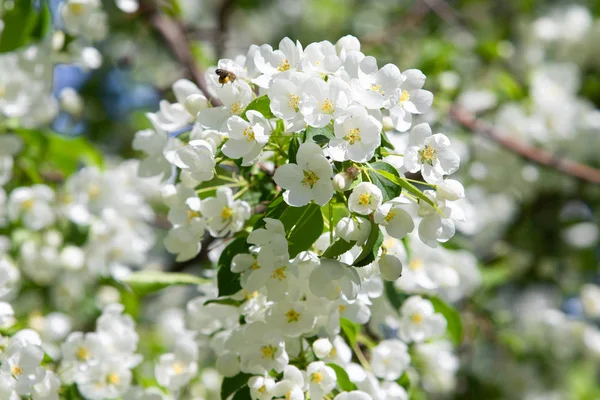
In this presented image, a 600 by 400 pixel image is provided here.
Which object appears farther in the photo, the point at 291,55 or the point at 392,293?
the point at 392,293

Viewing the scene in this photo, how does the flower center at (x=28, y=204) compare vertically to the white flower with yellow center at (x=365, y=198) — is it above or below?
below

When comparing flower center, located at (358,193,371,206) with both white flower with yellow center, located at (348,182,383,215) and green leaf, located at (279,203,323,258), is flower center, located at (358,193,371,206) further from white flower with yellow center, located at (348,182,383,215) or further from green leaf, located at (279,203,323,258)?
green leaf, located at (279,203,323,258)

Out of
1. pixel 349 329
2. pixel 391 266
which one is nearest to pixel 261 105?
pixel 391 266

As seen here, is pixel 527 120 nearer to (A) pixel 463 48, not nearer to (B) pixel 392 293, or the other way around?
(A) pixel 463 48

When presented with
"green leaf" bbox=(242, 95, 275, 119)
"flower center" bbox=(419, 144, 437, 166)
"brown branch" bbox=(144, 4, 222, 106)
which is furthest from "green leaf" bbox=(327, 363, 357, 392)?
"brown branch" bbox=(144, 4, 222, 106)

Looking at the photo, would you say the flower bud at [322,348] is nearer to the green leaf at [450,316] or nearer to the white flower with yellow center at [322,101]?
the white flower with yellow center at [322,101]

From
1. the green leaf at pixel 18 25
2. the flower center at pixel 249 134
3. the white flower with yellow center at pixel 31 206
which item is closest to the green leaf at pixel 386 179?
the flower center at pixel 249 134

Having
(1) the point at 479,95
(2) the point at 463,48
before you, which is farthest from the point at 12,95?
(2) the point at 463,48
